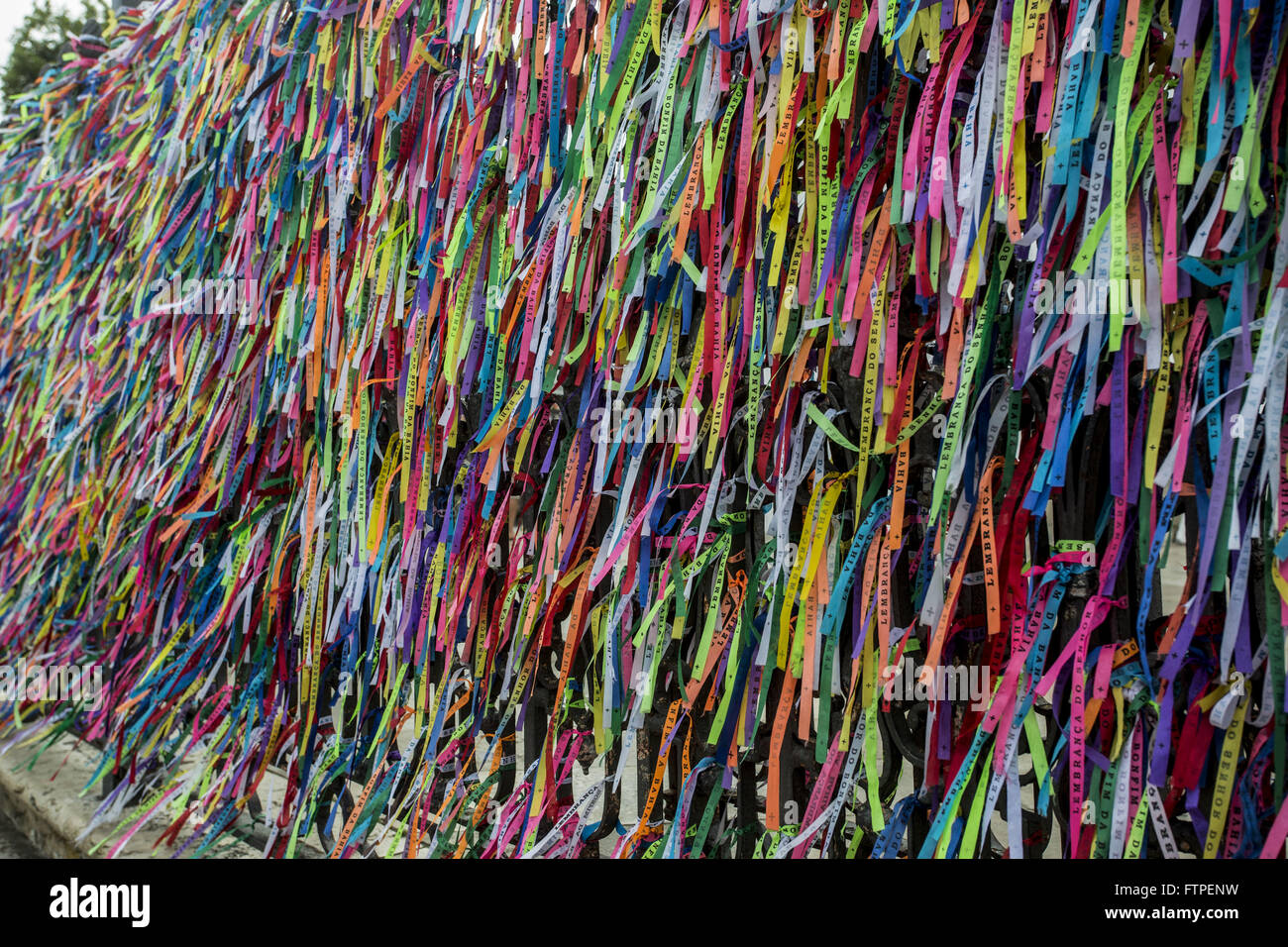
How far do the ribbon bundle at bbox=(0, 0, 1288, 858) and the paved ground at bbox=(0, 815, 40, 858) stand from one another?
0.67m

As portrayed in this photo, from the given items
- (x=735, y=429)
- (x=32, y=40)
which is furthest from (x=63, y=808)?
(x=32, y=40)

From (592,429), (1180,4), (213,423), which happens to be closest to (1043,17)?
(1180,4)

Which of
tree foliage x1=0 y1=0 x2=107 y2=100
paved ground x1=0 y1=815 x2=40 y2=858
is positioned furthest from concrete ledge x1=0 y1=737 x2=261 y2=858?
tree foliage x1=0 y1=0 x2=107 y2=100

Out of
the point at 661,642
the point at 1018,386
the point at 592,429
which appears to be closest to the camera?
the point at 1018,386

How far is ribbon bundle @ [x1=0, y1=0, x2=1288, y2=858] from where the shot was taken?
106 cm

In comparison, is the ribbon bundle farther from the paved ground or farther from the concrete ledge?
the paved ground

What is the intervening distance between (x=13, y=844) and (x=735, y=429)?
2.97 meters

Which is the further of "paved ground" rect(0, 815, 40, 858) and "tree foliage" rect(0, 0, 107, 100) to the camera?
"tree foliage" rect(0, 0, 107, 100)

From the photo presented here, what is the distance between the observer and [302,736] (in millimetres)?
2205

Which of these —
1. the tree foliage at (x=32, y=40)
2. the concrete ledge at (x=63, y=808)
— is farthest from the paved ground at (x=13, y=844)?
the tree foliage at (x=32, y=40)

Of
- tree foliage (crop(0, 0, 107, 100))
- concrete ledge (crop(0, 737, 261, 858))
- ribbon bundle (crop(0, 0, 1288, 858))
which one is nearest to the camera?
ribbon bundle (crop(0, 0, 1288, 858))

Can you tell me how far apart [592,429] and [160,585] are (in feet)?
5.50

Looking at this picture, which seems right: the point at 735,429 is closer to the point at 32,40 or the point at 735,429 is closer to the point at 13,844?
the point at 13,844
